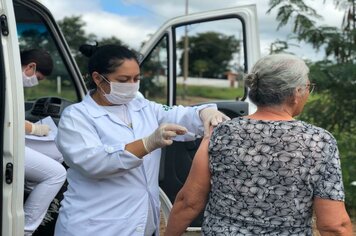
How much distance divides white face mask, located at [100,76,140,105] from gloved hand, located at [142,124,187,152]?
0.29 m

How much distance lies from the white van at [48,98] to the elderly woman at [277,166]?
0.87 m

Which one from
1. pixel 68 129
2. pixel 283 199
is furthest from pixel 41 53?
pixel 283 199

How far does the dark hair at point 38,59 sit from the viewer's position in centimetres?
379

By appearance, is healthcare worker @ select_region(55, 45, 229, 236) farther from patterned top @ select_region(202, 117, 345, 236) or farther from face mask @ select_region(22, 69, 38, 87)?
face mask @ select_region(22, 69, 38, 87)

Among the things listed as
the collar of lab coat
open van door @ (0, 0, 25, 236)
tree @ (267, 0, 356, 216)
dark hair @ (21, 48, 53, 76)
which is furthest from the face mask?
tree @ (267, 0, 356, 216)

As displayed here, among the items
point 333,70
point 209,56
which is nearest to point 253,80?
point 333,70

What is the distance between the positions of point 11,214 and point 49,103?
1.77 m

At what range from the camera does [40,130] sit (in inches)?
131

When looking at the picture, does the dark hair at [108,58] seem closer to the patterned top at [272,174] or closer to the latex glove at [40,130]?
the patterned top at [272,174]

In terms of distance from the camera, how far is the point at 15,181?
2.34 m

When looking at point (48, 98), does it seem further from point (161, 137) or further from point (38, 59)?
point (161, 137)

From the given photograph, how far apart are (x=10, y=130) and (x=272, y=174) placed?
1.10 meters

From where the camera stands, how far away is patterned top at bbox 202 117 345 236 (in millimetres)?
1928

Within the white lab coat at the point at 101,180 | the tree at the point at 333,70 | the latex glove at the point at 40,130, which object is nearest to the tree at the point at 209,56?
the tree at the point at 333,70
